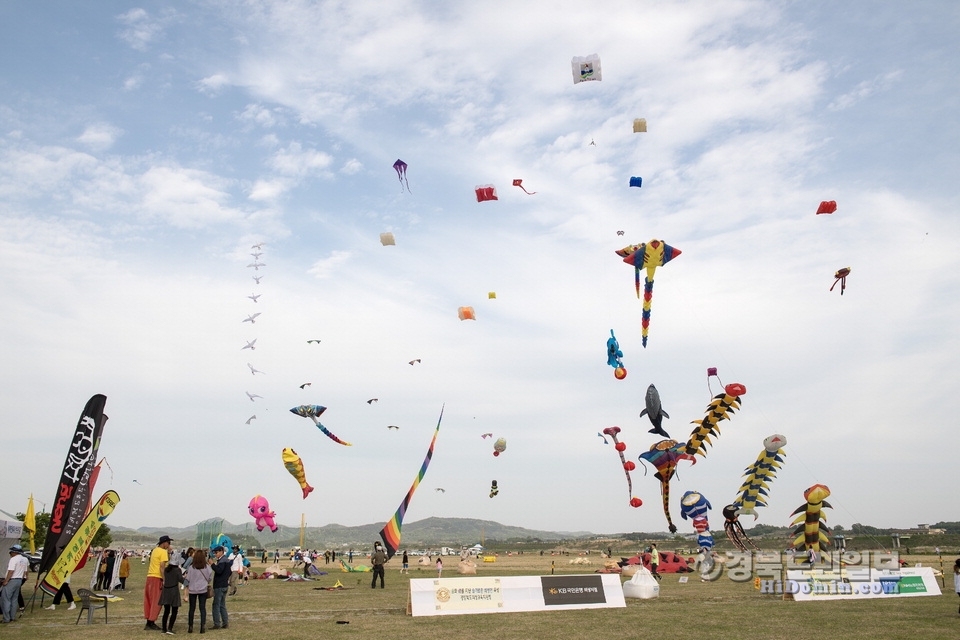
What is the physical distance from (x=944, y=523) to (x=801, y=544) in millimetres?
138026

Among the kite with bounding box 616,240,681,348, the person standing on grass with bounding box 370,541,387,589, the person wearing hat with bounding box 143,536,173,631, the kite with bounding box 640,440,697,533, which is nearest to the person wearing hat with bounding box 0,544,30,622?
the person wearing hat with bounding box 143,536,173,631

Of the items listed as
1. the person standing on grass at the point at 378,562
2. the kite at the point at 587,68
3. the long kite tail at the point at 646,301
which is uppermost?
the kite at the point at 587,68

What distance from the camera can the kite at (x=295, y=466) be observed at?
37.3m

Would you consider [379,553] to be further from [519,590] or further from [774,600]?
[774,600]

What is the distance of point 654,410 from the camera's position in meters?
30.0

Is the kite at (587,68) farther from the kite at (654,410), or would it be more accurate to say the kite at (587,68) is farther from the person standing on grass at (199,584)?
the person standing on grass at (199,584)

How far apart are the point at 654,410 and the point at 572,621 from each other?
16.2m

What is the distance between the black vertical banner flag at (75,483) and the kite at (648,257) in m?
19.5

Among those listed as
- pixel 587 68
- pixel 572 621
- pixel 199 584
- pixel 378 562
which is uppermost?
pixel 587 68

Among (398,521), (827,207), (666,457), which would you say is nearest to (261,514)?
(398,521)

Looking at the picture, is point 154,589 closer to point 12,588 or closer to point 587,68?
point 12,588

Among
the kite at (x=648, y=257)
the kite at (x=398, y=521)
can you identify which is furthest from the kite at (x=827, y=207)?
the kite at (x=398, y=521)

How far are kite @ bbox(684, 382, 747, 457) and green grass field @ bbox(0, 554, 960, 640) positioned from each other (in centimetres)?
1166

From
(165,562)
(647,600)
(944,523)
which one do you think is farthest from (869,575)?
(944,523)
